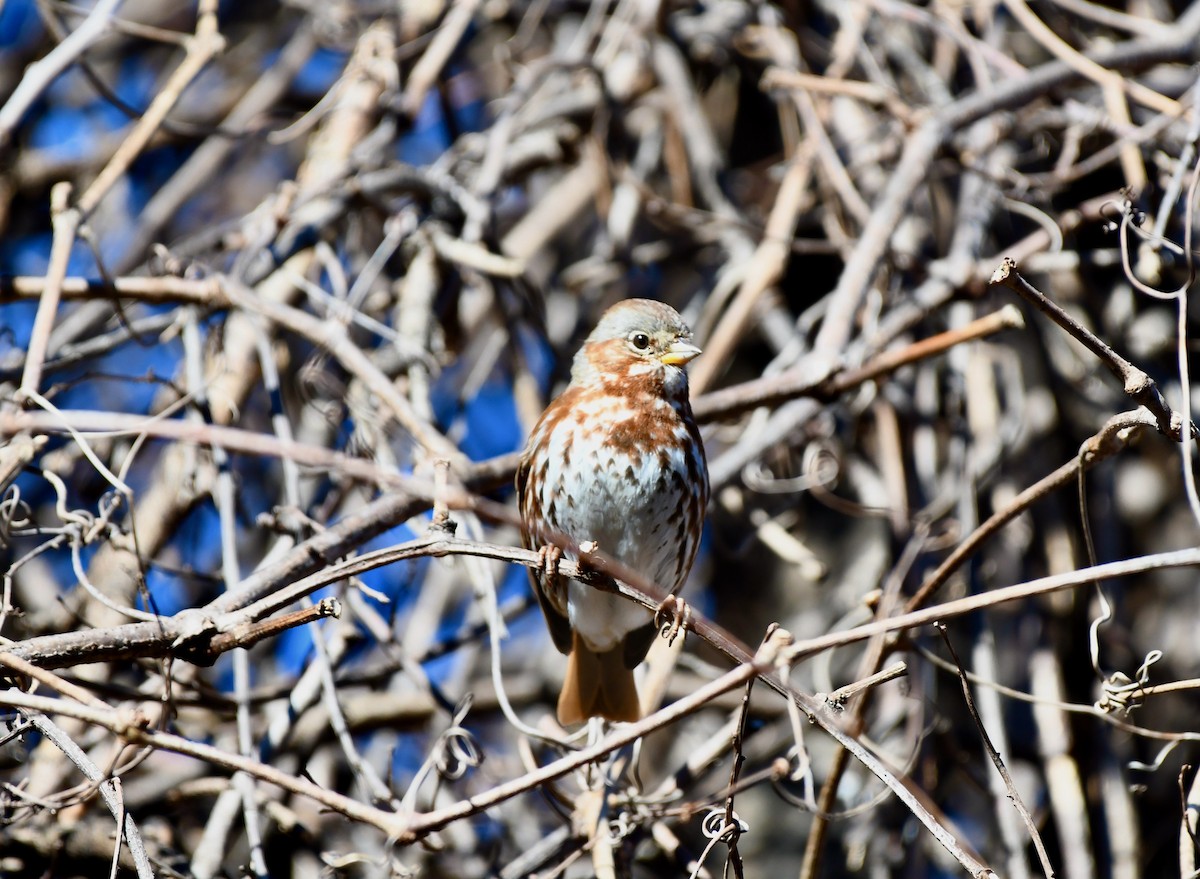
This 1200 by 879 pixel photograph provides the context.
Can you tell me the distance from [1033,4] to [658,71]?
1.33m

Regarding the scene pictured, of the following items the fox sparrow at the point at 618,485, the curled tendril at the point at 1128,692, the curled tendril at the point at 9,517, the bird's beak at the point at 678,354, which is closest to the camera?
the curled tendril at the point at 1128,692

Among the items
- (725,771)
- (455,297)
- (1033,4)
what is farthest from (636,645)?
(1033,4)

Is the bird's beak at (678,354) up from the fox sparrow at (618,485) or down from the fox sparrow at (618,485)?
up

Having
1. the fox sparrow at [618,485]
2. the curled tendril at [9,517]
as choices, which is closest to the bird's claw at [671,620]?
the fox sparrow at [618,485]

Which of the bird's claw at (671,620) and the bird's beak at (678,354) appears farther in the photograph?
the bird's beak at (678,354)

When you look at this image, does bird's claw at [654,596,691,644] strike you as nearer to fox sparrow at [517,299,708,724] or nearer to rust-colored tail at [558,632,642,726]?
fox sparrow at [517,299,708,724]

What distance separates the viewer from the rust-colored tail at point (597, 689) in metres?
3.21

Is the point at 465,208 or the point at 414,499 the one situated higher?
the point at 465,208

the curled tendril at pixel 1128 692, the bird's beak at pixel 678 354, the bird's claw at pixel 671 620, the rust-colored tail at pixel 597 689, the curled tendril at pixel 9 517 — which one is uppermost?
the curled tendril at pixel 9 517

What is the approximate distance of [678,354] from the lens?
10.8 ft

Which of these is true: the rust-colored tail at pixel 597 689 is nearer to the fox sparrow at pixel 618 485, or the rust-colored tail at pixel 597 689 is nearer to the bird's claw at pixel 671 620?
the fox sparrow at pixel 618 485

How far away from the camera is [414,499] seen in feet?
8.26

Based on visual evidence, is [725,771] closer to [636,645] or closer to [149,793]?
[636,645]

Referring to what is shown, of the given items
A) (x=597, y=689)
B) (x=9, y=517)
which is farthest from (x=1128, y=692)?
(x=9, y=517)
